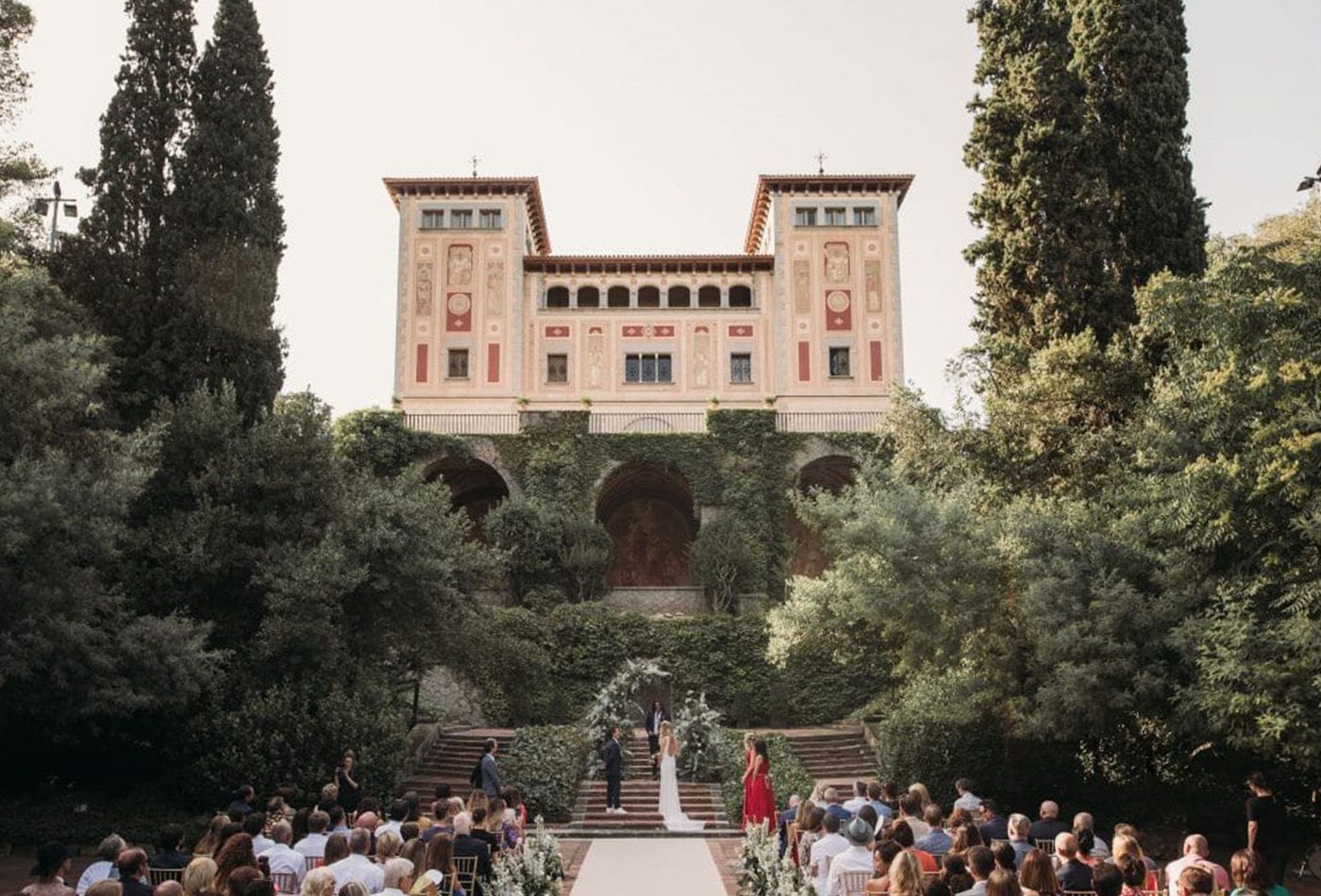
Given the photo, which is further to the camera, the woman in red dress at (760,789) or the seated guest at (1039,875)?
the woman in red dress at (760,789)

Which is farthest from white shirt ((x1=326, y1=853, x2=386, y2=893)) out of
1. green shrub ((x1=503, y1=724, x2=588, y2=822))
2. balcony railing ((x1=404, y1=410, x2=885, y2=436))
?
balcony railing ((x1=404, y1=410, x2=885, y2=436))

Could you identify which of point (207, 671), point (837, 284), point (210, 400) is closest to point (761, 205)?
point (837, 284)

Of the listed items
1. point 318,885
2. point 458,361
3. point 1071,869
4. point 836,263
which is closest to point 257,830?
point 318,885

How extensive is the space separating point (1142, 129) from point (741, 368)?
2373 centimetres

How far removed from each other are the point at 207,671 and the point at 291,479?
384cm

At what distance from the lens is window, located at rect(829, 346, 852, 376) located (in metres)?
42.5

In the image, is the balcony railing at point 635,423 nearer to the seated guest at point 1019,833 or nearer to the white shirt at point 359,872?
the seated guest at point 1019,833

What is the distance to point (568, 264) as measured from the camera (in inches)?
1726

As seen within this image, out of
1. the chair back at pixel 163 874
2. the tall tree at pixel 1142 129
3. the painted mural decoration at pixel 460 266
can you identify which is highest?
the painted mural decoration at pixel 460 266

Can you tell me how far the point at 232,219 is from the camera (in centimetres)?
2116

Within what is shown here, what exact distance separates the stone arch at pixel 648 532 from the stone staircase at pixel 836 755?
13.8m

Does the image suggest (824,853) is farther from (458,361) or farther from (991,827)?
(458,361)

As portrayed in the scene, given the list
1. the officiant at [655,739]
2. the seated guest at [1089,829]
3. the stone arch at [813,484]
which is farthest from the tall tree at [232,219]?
the stone arch at [813,484]

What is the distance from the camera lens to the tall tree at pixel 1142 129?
65.2ft
